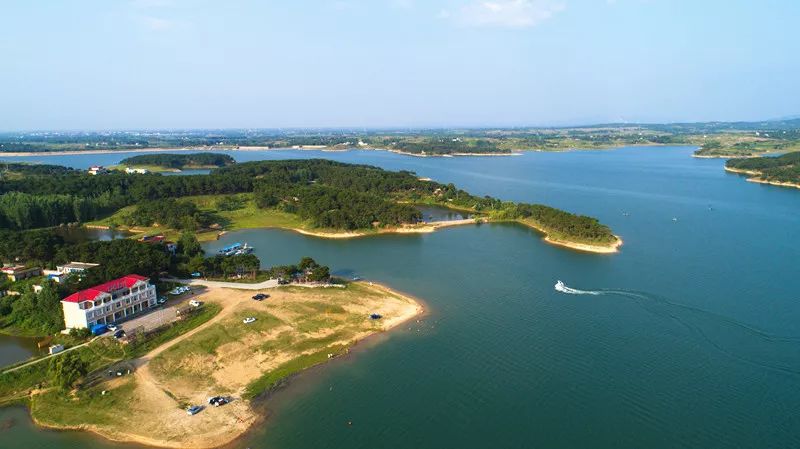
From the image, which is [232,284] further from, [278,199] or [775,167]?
[775,167]

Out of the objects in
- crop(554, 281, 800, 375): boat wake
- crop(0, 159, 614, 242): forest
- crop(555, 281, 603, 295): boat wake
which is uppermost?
crop(0, 159, 614, 242): forest

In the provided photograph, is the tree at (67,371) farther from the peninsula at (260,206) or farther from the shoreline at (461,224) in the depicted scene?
the shoreline at (461,224)

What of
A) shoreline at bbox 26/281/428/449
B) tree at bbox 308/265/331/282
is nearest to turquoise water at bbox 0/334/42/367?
shoreline at bbox 26/281/428/449

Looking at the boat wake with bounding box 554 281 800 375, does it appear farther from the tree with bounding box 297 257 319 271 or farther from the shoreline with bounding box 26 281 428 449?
the tree with bounding box 297 257 319 271

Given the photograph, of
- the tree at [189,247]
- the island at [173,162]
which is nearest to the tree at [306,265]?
the tree at [189,247]

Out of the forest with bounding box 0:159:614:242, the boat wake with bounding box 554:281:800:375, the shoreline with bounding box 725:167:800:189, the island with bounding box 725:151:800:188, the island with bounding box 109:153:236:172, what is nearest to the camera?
the boat wake with bounding box 554:281:800:375

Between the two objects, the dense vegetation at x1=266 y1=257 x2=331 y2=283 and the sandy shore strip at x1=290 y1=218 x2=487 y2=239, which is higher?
the dense vegetation at x1=266 y1=257 x2=331 y2=283

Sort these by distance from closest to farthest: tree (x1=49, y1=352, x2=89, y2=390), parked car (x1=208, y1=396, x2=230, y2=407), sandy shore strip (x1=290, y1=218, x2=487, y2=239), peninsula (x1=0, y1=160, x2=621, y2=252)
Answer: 1. parked car (x1=208, y1=396, x2=230, y2=407)
2. tree (x1=49, y1=352, x2=89, y2=390)
3. sandy shore strip (x1=290, y1=218, x2=487, y2=239)
4. peninsula (x1=0, y1=160, x2=621, y2=252)
